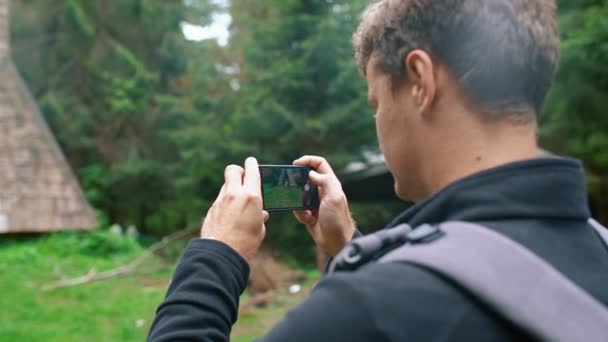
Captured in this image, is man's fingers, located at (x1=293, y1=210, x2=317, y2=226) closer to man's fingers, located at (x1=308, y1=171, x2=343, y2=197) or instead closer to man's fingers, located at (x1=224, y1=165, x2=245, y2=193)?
man's fingers, located at (x1=308, y1=171, x2=343, y2=197)

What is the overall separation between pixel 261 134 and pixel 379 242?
25.5 ft

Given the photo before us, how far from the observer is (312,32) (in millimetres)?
8414

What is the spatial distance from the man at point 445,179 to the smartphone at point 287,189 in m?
0.23

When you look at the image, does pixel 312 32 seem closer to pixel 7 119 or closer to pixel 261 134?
pixel 261 134

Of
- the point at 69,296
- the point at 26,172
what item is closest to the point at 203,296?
the point at 26,172

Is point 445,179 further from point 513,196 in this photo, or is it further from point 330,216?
point 330,216

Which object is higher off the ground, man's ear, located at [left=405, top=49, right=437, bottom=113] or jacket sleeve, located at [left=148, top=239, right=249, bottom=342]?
man's ear, located at [left=405, top=49, right=437, bottom=113]

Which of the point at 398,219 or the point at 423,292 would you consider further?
the point at 398,219

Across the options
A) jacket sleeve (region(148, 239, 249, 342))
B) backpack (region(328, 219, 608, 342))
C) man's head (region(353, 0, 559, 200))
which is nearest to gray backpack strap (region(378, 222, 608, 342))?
backpack (region(328, 219, 608, 342))

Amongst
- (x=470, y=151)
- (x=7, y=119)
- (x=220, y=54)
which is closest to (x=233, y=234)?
(x=470, y=151)

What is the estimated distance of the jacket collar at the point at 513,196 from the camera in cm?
74

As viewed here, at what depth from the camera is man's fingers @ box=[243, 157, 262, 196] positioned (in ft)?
3.48

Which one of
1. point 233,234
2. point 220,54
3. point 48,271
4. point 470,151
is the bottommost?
point 48,271

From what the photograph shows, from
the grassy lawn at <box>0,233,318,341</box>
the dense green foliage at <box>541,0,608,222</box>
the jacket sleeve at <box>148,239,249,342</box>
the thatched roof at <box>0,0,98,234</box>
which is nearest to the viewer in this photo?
the jacket sleeve at <box>148,239,249,342</box>
